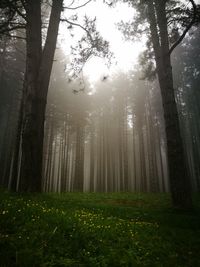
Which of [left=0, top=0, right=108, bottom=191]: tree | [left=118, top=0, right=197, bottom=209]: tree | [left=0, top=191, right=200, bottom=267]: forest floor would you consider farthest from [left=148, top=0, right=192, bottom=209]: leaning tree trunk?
[left=0, top=0, right=108, bottom=191]: tree

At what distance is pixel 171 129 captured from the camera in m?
10.2

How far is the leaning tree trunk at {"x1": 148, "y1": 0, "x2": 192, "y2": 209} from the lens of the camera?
9.41 metres

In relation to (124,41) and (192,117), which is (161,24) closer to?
(124,41)

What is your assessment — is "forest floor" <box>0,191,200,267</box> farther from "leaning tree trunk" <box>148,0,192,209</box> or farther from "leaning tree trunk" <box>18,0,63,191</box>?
"leaning tree trunk" <box>18,0,63,191</box>

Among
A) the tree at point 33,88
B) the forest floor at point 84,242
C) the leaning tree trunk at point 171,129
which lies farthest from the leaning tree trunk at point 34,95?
the leaning tree trunk at point 171,129

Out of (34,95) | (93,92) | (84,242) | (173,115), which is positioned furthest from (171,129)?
(93,92)

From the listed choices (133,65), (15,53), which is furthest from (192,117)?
(15,53)

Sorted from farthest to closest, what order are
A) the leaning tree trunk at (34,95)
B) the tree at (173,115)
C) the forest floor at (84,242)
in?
the tree at (173,115) → the leaning tree trunk at (34,95) → the forest floor at (84,242)

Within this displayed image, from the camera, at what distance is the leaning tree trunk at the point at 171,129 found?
9406 millimetres

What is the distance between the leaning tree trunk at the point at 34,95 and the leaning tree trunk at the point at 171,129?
16.1 ft

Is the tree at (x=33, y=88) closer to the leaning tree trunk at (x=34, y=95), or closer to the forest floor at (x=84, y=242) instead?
the leaning tree trunk at (x=34, y=95)

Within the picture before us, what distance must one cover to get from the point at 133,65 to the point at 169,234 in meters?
25.3

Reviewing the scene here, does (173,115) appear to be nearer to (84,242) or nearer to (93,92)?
(84,242)

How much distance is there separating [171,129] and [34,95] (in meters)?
5.87
